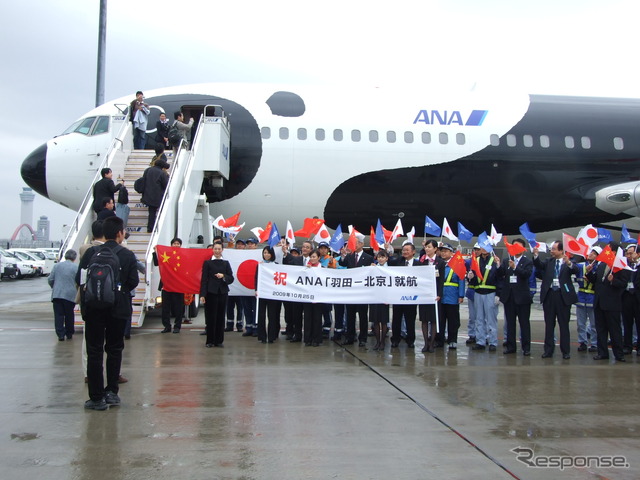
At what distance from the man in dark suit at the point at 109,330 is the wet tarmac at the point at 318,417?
0.61 ft

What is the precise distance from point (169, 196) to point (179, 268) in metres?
1.92

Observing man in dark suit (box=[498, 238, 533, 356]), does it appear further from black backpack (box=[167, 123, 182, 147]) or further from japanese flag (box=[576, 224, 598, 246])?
black backpack (box=[167, 123, 182, 147])

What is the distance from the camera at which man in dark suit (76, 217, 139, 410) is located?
18.6 feet

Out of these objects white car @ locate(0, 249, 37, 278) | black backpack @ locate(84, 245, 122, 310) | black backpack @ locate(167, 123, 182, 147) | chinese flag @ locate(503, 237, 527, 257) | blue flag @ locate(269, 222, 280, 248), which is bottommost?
black backpack @ locate(84, 245, 122, 310)

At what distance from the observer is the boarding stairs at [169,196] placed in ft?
37.0

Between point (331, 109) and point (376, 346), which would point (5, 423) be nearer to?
point (376, 346)

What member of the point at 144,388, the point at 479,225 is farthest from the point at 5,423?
the point at 479,225

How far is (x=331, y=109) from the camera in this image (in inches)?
605

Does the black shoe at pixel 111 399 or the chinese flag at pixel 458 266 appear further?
the chinese flag at pixel 458 266

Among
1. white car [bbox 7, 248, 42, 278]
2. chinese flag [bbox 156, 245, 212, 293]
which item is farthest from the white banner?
white car [bbox 7, 248, 42, 278]

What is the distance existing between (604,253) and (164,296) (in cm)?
733

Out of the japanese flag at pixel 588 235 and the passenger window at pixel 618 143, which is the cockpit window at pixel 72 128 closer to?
the japanese flag at pixel 588 235

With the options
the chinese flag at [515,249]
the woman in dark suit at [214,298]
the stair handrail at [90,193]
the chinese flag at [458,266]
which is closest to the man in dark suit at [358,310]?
the chinese flag at [458,266]

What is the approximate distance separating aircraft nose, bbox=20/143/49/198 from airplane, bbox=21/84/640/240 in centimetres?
3
